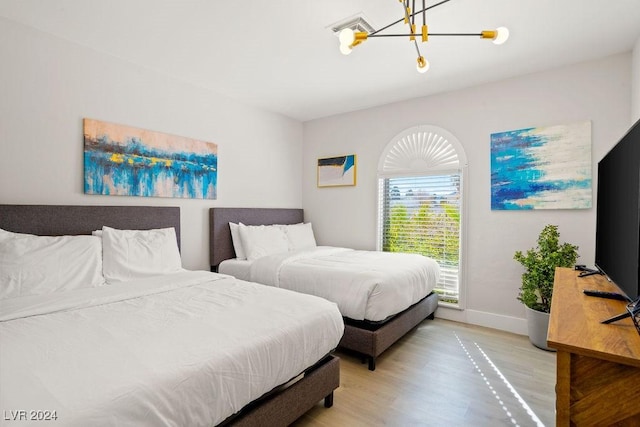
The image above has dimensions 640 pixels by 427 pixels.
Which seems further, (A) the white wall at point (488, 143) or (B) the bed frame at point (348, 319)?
(A) the white wall at point (488, 143)

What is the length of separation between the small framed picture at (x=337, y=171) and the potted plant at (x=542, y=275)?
2230mm

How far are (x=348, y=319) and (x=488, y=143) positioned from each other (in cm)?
236

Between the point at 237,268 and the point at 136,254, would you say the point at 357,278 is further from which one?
the point at 136,254

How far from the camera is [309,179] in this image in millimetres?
4820

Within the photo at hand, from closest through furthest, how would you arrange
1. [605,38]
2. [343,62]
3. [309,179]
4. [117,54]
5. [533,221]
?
[605,38] → [117,54] → [343,62] → [533,221] → [309,179]

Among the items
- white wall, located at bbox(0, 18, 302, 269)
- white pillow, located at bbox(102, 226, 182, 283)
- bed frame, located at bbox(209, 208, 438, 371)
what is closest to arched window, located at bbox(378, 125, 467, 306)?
bed frame, located at bbox(209, 208, 438, 371)

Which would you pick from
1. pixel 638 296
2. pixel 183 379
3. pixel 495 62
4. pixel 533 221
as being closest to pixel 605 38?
pixel 495 62

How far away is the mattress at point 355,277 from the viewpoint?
2467mm

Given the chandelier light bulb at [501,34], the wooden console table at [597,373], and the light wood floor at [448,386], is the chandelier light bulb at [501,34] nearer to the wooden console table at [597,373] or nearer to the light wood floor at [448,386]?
the wooden console table at [597,373]

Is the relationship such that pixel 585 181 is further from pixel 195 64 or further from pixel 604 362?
pixel 195 64

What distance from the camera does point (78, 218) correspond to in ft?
8.28

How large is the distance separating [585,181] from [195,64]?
374 cm

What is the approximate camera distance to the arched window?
3588 millimetres

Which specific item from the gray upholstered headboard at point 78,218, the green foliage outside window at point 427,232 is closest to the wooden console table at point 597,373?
the green foliage outside window at point 427,232
